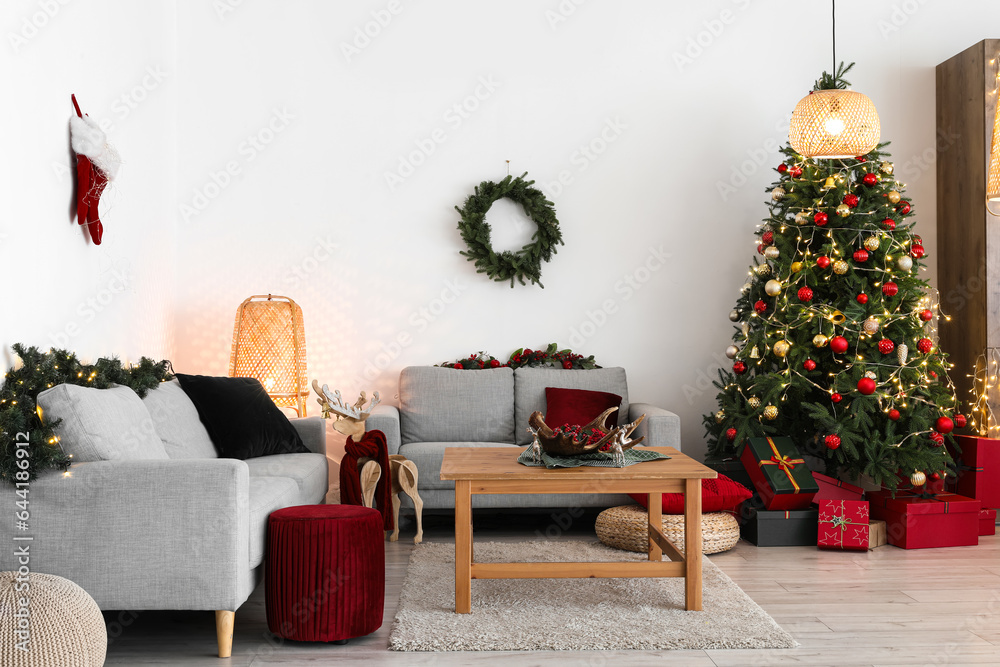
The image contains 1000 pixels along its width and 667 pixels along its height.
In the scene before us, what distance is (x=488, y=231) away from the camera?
482 cm

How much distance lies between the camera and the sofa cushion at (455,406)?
448 centimetres

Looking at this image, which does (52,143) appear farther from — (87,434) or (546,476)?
(546,476)

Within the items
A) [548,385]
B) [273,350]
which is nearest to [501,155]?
[548,385]

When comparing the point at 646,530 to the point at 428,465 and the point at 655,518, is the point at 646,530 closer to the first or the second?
the point at 655,518

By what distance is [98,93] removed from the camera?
12.2 feet

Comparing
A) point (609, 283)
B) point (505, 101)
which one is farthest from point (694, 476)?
point (505, 101)

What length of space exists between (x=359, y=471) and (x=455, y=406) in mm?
824

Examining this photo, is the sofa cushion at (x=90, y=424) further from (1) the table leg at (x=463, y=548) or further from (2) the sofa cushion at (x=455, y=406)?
(2) the sofa cushion at (x=455, y=406)

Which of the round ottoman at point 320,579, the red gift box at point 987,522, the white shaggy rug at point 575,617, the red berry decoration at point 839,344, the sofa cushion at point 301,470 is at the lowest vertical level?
the white shaggy rug at point 575,617

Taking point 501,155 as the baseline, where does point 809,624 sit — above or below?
below

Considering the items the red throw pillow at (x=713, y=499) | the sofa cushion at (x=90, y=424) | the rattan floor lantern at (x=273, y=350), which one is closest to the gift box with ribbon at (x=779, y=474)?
the red throw pillow at (x=713, y=499)

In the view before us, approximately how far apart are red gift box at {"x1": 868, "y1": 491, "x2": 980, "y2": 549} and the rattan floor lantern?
10.2ft

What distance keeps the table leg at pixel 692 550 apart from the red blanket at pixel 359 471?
1.53 meters

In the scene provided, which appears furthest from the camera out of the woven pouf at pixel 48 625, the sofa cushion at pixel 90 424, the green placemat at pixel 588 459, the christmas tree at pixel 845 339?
the christmas tree at pixel 845 339
